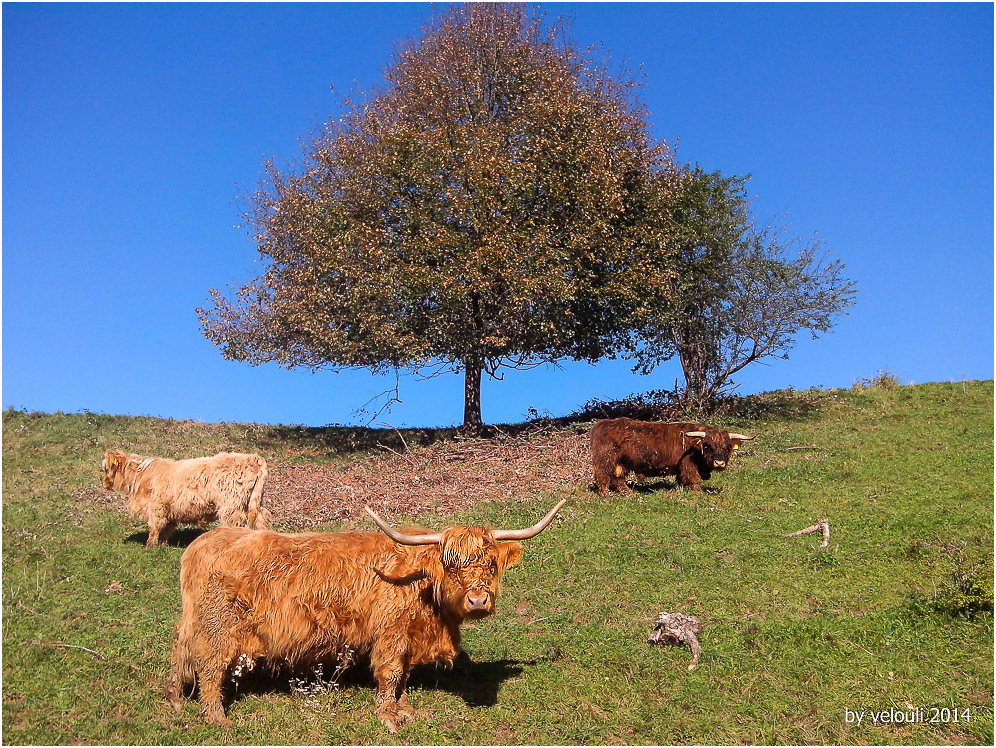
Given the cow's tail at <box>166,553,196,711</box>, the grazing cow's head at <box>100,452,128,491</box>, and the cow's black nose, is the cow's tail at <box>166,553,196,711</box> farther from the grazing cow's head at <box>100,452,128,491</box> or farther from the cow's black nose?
the grazing cow's head at <box>100,452,128,491</box>

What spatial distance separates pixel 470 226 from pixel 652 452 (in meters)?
11.2

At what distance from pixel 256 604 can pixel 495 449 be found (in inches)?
672

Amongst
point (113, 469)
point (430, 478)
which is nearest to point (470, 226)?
point (430, 478)

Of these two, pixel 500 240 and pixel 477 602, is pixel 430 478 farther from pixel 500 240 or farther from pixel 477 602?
pixel 477 602

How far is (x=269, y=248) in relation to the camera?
98.5 ft

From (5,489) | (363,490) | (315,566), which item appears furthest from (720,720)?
(5,489)

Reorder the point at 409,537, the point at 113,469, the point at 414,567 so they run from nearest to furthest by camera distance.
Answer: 1. the point at 409,537
2. the point at 414,567
3. the point at 113,469

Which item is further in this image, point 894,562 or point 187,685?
point 894,562

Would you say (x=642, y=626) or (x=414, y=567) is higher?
(x=414, y=567)

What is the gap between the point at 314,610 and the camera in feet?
28.9

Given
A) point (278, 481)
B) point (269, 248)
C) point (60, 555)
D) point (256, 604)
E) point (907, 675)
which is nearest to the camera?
point (256, 604)

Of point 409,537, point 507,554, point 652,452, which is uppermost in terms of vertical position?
point 652,452

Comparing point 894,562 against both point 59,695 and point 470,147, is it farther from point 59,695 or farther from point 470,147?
point 470,147

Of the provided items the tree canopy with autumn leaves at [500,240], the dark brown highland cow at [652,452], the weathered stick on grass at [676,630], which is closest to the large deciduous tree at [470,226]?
the tree canopy with autumn leaves at [500,240]
